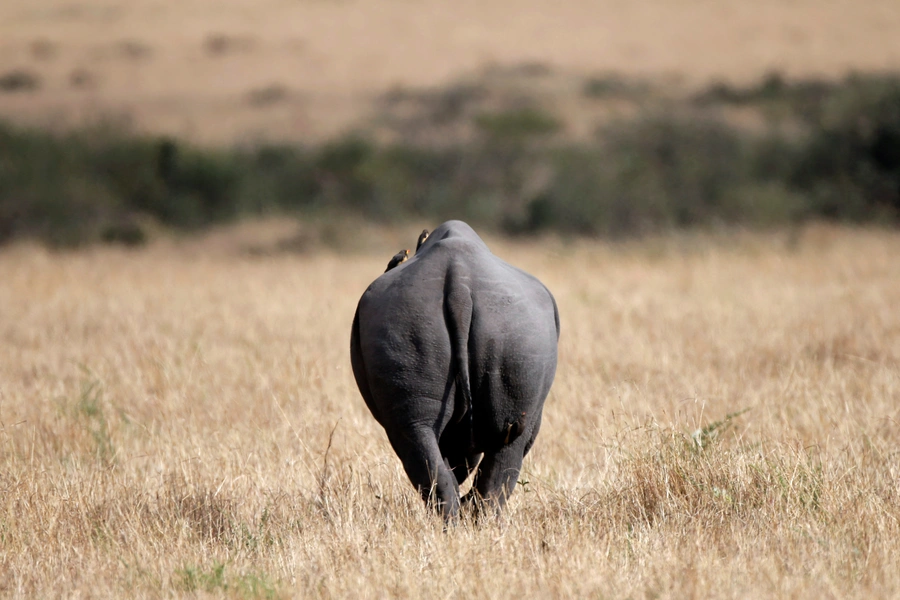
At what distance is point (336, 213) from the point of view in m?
23.0

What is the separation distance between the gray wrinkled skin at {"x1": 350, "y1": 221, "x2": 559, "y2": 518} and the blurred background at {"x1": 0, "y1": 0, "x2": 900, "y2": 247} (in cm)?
1694

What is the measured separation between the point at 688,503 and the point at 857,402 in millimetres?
2559

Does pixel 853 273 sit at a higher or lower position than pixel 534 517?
lower

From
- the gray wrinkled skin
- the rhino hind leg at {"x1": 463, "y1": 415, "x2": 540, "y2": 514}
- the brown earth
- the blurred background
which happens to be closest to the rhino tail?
the gray wrinkled skin

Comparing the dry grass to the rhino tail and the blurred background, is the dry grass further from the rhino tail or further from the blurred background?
the blurred background

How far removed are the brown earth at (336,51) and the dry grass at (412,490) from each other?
2061 centimetres

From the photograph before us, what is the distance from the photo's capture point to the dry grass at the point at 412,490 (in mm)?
3645

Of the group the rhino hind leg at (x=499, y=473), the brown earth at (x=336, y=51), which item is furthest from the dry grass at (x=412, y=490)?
the brown earth at (x=336, y=51)

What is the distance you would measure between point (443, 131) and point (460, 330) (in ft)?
91.2

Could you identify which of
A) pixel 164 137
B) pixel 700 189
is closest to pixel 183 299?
pixel 164 137

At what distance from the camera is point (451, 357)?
3.71m

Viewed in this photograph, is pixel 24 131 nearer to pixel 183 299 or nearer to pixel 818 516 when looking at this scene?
pixel 183 299

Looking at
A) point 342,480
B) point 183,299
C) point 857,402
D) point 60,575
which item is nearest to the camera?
point 60,575

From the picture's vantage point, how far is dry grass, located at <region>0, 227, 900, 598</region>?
3645 mm
